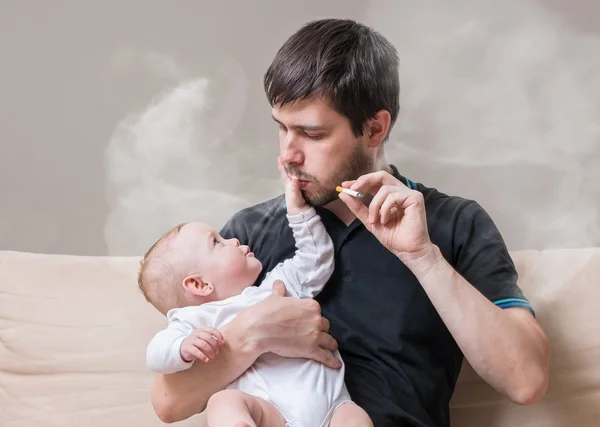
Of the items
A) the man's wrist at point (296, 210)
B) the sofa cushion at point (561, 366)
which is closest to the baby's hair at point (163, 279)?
the man's wrist at point (296, 210)

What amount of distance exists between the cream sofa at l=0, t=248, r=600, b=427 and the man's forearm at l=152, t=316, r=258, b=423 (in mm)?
246

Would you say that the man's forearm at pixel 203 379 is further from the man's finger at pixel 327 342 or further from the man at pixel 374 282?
the man's finger at pixel 327 342

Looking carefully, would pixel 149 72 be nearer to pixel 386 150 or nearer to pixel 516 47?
pixel 386 150

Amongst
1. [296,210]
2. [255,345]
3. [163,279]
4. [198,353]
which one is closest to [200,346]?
[198,353]

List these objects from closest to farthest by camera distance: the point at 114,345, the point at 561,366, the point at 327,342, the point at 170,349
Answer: the point at 170,349
the point at 327,342
the point at 561,366
the point at 114,345

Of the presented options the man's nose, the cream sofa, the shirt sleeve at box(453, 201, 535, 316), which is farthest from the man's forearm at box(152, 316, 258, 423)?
the shirt sleeve at box(453, 201, 535, 316)

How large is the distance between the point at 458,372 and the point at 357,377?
271 mm

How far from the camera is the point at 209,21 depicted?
2.06m

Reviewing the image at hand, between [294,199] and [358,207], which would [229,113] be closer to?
[294,199]

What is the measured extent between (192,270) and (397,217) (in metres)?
0.42

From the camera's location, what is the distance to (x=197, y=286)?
5.08 feet

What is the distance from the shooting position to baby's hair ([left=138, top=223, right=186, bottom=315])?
155cm

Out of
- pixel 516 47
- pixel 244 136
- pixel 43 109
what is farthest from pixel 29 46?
pixel 516 47

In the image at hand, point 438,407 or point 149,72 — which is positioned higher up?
point 149,72
